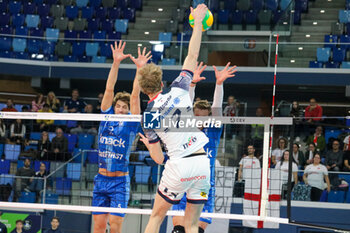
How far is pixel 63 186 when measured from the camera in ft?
52.2

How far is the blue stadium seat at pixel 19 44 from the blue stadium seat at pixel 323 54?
10.2 meters

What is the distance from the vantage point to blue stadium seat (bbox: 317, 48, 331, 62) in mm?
18264

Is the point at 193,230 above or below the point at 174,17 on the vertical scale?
below

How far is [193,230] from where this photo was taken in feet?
18.9

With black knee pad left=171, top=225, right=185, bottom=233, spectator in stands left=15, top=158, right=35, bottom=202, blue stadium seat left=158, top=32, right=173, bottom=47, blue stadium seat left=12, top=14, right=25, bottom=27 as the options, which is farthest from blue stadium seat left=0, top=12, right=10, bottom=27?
black knee pad left=171, top=225, right=185, bottom=233

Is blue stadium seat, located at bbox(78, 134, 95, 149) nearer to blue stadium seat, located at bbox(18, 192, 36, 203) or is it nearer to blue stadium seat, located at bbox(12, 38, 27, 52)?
blue stadium seat, located at bbox(18, 192, 36, 203)

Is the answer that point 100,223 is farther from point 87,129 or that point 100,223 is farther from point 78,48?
point 78,48

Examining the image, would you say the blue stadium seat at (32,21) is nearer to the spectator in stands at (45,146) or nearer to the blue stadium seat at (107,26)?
the blue stadium seat at (107,26)

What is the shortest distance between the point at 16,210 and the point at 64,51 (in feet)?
21.8

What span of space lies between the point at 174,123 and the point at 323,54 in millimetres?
13738

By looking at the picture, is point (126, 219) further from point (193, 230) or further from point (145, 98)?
point (193, 230)

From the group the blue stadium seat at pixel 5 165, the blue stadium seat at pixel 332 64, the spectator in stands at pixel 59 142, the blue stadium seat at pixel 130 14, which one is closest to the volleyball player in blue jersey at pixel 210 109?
the spectator in stands at pixel 59 142

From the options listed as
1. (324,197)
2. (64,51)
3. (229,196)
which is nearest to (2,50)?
(64,51)

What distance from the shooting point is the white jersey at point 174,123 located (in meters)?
5.69
